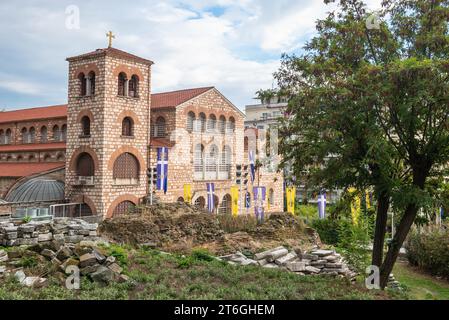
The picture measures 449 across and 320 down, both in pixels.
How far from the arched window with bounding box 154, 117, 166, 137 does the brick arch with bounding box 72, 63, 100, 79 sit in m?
6.26

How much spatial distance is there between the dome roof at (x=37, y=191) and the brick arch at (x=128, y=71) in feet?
25.4

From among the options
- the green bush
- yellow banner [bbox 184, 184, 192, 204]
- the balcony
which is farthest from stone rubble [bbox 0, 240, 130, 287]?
yellow banner [bbox 184, 184, 192, 204]

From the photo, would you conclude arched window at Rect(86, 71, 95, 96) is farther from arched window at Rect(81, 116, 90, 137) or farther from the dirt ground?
the dirt ground

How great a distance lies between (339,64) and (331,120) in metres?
1.95

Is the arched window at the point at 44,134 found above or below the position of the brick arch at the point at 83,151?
above

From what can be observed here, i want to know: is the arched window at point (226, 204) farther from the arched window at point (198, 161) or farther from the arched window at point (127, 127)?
the arched window at point (127, 127)

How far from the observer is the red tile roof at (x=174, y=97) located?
1234 inches

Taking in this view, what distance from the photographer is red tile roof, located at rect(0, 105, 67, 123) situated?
34.6 meters

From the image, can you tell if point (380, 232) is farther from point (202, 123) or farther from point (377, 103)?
point (202, 123)

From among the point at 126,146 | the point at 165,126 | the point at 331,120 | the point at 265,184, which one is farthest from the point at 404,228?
the point at 265,184

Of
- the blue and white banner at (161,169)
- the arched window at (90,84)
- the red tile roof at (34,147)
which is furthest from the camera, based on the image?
the red tile roof at (34,147)

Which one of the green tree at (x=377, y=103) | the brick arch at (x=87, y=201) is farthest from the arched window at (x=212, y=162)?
the green tree at (x=377, y=103)

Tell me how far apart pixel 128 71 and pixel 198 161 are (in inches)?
331

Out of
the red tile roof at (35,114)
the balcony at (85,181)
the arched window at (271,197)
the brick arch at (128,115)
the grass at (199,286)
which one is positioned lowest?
the grass at (199,286)
